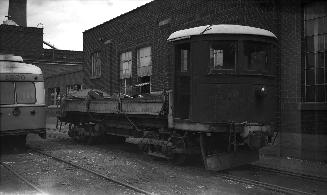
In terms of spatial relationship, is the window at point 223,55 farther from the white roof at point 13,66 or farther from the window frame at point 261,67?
the white roof at point 13,66

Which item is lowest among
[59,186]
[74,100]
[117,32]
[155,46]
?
[59,186]

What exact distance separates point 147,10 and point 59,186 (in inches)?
493

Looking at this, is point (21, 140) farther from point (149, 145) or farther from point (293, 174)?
point (293, 174)

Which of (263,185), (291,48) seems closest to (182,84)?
(263,185)

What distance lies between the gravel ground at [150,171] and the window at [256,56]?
2.68 meters

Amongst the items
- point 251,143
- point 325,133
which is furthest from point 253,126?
point 325,133

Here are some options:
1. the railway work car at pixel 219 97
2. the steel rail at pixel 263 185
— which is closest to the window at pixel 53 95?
the railway work car at pixel 219 97

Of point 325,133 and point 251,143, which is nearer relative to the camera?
point 251,143

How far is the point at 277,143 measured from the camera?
10906mm

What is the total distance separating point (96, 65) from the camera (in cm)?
2277

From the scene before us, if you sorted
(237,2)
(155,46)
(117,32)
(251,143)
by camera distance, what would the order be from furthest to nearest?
(117,32) < (155,46) < (237,2) < (251,143)

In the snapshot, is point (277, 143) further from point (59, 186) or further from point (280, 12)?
point (59, 186)

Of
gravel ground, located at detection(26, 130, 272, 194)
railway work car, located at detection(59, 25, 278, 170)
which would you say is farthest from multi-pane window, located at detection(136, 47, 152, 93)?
railway work car, located at detection(59, 25, 278, 170)

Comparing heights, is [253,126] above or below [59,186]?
above
